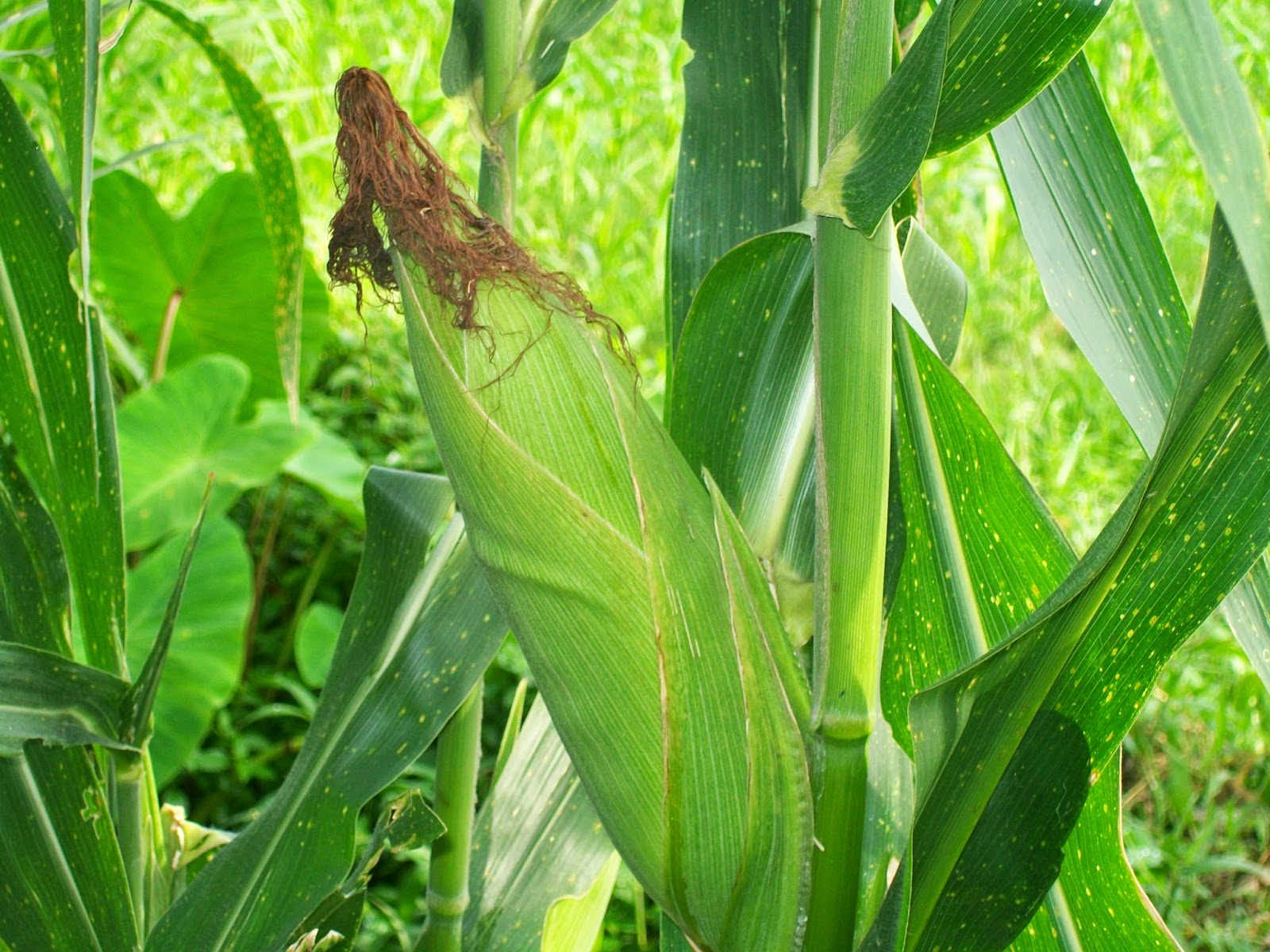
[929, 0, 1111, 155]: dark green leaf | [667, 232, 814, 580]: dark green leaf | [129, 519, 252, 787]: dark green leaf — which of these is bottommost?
[129, 519, 252, 787]: dark green leaf

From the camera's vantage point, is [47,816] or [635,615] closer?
[635,615]

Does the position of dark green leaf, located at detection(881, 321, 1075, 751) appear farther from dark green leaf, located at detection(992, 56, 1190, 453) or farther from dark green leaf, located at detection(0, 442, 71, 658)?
dark green leaf, located at detection(0, 442, 71, 658)

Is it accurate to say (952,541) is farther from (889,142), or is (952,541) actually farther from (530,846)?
(530,846)

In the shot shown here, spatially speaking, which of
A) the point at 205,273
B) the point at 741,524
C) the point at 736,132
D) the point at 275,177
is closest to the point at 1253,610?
the point at 741,524

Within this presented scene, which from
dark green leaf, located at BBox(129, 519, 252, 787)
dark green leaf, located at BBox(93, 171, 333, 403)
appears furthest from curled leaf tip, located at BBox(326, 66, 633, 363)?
dark green leaf, located at BBox(93, 171, 333, 403)

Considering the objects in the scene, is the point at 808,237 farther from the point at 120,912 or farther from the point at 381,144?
the point at 120,912

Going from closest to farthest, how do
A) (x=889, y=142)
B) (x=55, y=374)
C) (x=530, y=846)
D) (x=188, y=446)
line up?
(x=889, y=142) < (x=55, y=374) < (x=530, y=846) < (x=188, y=446)

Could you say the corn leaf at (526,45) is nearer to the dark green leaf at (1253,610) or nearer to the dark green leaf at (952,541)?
the dark green leaf at (952,541)

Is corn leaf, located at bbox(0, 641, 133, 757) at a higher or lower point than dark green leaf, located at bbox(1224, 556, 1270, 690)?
lower
